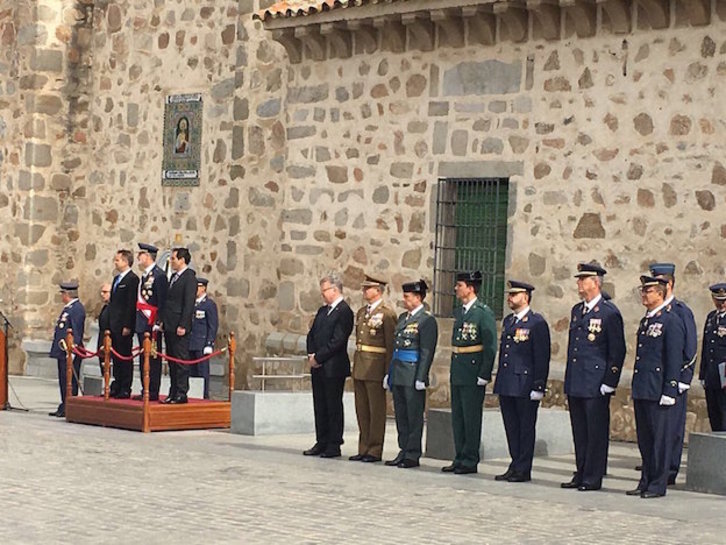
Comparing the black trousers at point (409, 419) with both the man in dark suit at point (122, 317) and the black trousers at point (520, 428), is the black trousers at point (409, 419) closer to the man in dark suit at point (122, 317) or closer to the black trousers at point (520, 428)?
the black trousers at point (520, 428)

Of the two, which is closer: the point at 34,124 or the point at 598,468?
the point at 598,468

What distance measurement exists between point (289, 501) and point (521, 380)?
2469mm

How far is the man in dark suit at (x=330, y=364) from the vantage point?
14.7 meters

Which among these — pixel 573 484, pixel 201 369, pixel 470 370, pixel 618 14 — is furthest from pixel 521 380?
pixel 201 369

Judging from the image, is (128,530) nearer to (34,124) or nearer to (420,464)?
(420,464)

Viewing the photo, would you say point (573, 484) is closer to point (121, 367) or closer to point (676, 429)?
point (676, 429)

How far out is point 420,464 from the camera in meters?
14.3

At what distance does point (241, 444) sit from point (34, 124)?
32.5 ft

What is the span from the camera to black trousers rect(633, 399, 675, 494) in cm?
1238

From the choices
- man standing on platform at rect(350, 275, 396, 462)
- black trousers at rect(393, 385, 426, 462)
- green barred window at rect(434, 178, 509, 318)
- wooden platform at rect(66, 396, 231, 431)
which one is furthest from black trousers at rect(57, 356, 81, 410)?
black trousers at rect(393, 385, 426, 462)

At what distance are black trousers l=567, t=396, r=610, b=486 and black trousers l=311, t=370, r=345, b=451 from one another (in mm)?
2408

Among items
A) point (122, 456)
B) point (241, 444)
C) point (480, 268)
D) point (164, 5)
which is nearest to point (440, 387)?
point (480, 268)

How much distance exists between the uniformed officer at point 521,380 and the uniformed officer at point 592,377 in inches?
14.1

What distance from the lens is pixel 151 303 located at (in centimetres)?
1684
